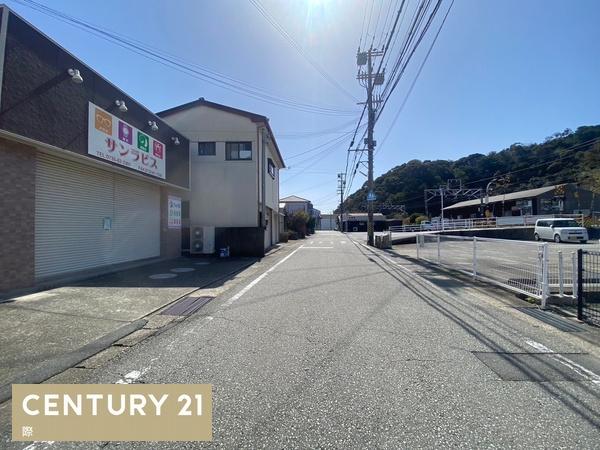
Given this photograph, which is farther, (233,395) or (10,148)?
(10,148)

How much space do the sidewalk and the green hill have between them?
147 ft

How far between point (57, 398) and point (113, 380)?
0.46m

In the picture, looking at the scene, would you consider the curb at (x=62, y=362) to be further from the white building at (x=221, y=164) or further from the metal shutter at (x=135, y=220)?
the white building at (x=221, y=164)

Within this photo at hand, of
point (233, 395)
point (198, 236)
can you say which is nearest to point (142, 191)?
point (198, 236)

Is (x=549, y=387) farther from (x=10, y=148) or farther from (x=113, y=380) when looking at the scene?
(x=10, y=148)

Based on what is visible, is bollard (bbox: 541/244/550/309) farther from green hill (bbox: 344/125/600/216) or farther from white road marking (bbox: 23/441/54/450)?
green hill (bbox: 344/125/600/216)

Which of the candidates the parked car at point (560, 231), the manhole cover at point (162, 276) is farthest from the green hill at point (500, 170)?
the manhole cover at point (162, 276)

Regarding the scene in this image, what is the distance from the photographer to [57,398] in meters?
2.97

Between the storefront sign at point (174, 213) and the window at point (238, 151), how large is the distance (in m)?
3.85

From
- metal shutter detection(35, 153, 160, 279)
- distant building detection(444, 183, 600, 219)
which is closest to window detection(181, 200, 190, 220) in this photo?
metal shutter detection(35, 153, 160, 279)

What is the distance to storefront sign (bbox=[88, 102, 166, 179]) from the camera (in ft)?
30.4

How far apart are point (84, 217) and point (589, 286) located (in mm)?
13543

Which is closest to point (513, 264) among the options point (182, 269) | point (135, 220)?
point (182, 269)

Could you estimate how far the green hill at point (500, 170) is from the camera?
5262cm
